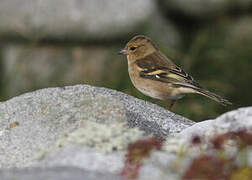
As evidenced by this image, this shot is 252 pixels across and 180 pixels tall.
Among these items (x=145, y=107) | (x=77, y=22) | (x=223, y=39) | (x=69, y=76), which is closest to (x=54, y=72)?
(x=69, y=76)

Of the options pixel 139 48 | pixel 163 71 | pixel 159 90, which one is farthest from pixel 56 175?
pixel 139 48

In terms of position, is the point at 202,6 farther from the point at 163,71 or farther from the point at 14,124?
the point at 14,124

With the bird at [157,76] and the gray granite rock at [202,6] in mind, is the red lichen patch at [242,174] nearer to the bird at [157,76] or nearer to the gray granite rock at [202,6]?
the bird at [157,76]

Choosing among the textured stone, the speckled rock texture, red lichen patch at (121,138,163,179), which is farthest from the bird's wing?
red lichen patch at (121,138,163,179)

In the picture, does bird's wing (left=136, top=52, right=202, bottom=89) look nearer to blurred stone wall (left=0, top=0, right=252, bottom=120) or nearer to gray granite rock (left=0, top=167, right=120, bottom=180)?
blurred stone wall (left=0, top=0, right=252, bottom=120)

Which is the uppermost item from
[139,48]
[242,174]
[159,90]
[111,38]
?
[242,174]

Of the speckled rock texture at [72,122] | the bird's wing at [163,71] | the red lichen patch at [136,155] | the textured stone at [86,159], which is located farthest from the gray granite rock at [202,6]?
the red lichen patch at [136,155]

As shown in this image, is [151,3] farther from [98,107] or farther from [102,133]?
[102,133]
